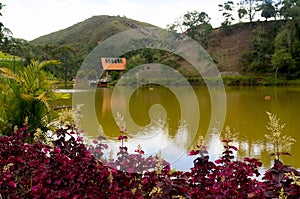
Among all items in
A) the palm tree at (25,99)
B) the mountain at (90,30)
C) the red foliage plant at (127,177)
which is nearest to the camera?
the red foliage plant at (127,177)

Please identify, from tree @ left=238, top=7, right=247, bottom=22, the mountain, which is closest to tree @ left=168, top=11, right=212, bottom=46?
tree @ left=238, top=7, right=247, bottom=22

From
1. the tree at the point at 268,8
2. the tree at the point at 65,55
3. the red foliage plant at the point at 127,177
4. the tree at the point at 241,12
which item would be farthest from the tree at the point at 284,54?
the red foliage plant at the point at 127,177

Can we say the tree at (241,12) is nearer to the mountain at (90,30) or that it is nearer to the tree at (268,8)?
the tree at (268,8)

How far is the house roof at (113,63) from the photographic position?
72.8ft

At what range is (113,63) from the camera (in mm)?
23609

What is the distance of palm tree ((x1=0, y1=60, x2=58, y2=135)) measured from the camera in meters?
3.43

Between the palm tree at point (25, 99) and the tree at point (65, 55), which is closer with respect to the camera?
the palm tree at point (25, 99)

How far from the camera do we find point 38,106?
11.8ft

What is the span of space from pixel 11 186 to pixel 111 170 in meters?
0.48

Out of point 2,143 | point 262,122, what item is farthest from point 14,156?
point 262,122

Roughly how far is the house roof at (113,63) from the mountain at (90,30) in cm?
3945

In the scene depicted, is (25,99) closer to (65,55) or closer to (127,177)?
(127,177)

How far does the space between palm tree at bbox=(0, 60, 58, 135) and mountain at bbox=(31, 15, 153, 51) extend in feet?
195

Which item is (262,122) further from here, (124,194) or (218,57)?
(218,57)
